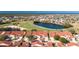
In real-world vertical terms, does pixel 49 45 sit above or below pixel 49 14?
below

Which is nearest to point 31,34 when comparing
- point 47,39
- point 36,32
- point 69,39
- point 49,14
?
point 36,32

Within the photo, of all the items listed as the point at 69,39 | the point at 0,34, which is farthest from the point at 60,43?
the point at 0,34
